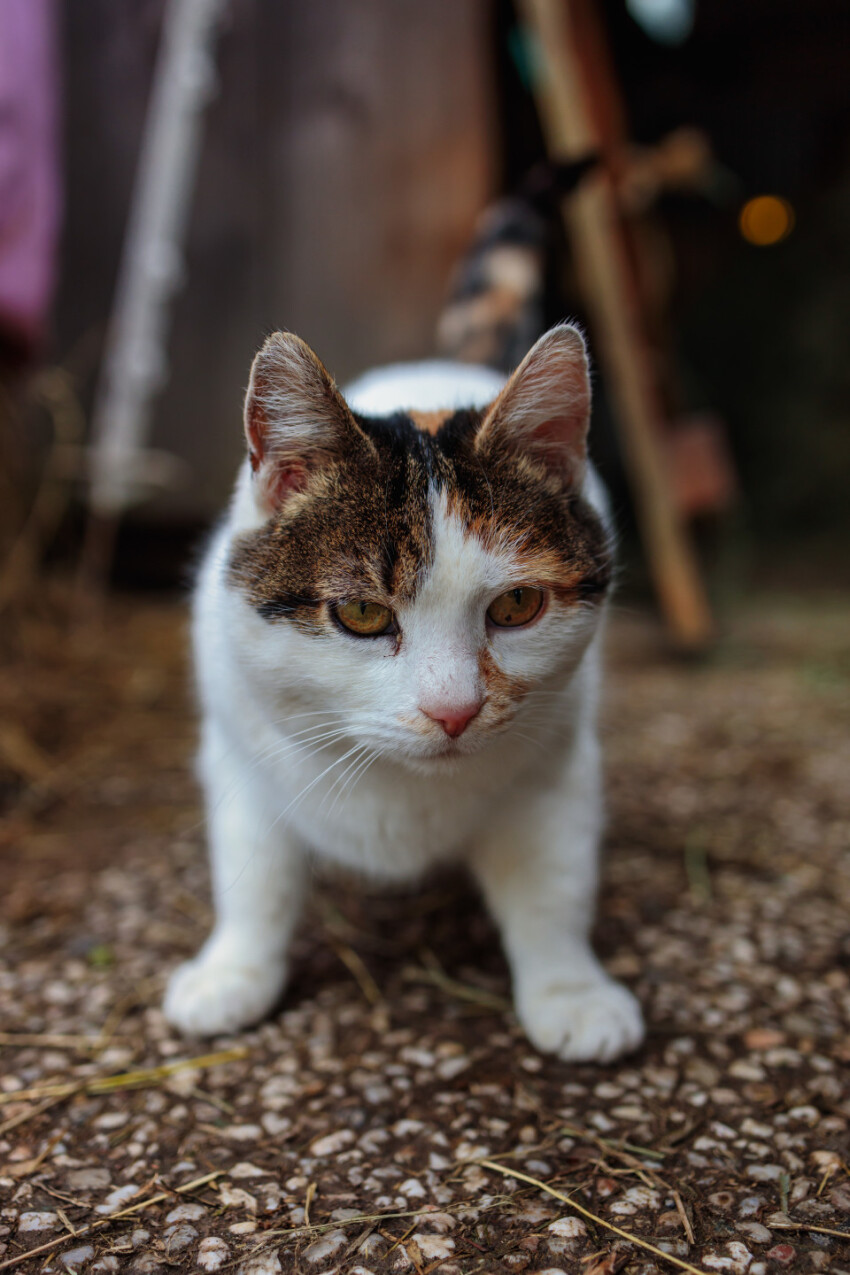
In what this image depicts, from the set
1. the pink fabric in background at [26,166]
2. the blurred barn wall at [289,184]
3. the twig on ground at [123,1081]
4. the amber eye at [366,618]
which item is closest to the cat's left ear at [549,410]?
the amber eye at [366,618]

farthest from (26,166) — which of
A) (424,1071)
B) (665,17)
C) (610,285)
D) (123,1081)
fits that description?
(665,17)

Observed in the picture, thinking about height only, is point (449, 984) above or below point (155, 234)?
below

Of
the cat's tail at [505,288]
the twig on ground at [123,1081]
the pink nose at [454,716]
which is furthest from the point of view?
the cat's tail at [505,288]

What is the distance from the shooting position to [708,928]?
75.9 inches

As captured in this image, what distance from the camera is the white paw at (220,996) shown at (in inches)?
63.7

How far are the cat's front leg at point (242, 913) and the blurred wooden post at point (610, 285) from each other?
2.21m

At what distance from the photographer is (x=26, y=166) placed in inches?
94.1

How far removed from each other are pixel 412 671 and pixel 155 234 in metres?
3.31

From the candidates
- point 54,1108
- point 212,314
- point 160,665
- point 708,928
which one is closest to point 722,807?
point 708,928

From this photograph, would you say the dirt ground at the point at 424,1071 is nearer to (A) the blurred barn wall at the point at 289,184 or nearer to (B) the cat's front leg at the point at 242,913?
(B) the cat's front leg at the point at 242,913

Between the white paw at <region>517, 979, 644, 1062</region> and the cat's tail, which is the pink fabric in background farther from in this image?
the white paw at <region>517, 979, 644, 1062</region>

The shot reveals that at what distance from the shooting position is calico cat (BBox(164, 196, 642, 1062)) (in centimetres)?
129

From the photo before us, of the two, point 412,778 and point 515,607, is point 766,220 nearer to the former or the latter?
point 515,607

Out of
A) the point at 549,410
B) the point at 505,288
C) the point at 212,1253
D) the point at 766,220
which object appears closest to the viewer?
the point at 212,1253
